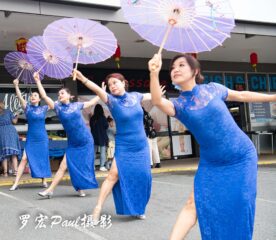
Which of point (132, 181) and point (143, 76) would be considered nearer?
point (132, 181)

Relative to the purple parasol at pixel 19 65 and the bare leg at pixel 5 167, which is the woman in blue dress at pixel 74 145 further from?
the bare leg at pixel 5 167

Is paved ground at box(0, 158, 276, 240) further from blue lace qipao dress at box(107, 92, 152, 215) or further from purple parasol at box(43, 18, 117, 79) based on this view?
purple parasol at box(43, 18, 117, 79)

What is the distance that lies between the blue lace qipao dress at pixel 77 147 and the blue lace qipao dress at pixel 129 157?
158cm

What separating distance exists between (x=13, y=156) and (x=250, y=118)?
918cm

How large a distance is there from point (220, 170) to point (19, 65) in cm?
596

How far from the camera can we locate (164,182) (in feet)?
28.5

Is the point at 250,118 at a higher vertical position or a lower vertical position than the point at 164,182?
higher

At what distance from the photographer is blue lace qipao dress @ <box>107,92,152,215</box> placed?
495 centimetres

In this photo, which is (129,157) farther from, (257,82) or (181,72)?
(257,82)

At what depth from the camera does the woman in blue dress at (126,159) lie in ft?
16.2

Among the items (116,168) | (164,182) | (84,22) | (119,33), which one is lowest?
(164,182)

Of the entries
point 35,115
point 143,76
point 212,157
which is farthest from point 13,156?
point 212,157

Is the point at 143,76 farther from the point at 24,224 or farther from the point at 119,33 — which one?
the point at 24,224

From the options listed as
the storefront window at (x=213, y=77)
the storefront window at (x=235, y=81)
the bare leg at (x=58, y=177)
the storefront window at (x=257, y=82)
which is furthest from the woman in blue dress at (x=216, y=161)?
the storefront window at (x=257, y=82)
